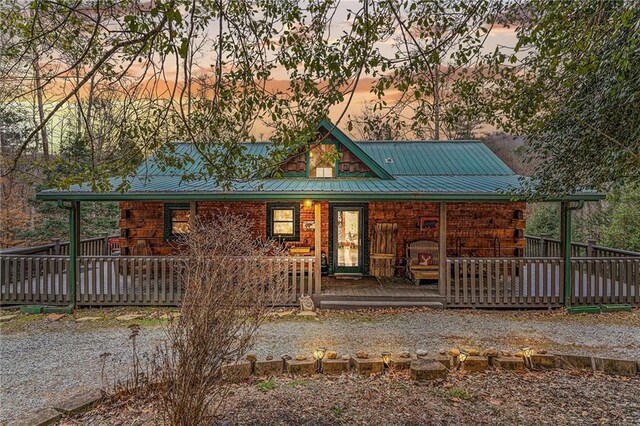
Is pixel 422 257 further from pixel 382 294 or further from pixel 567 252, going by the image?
pixel 567 252

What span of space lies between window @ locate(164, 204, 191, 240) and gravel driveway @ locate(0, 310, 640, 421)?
13.4ft

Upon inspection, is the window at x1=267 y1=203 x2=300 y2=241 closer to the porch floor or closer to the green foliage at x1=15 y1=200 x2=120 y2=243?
the porch floor

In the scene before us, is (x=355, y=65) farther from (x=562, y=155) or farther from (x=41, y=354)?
(x=41, y=354)

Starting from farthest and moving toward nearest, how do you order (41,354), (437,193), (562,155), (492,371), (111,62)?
(437,193) → (41,354) → (562,155) → (492,371) → (111,62)

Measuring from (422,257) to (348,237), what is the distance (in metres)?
2.22

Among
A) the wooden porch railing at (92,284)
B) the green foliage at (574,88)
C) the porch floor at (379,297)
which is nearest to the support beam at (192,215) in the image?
the wooden porch railing at (92,284)

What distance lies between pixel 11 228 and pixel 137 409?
669 inches

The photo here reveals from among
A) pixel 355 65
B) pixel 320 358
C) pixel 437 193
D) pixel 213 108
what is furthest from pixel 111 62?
pixel 437 193

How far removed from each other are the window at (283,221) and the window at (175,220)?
7.98ft

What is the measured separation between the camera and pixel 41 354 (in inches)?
234

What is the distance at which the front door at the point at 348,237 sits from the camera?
36.9ft

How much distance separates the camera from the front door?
11.2m

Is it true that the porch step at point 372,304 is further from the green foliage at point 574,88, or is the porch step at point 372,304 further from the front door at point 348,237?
the green foliage at point 574,88

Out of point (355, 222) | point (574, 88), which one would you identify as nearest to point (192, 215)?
point (355, 222)
